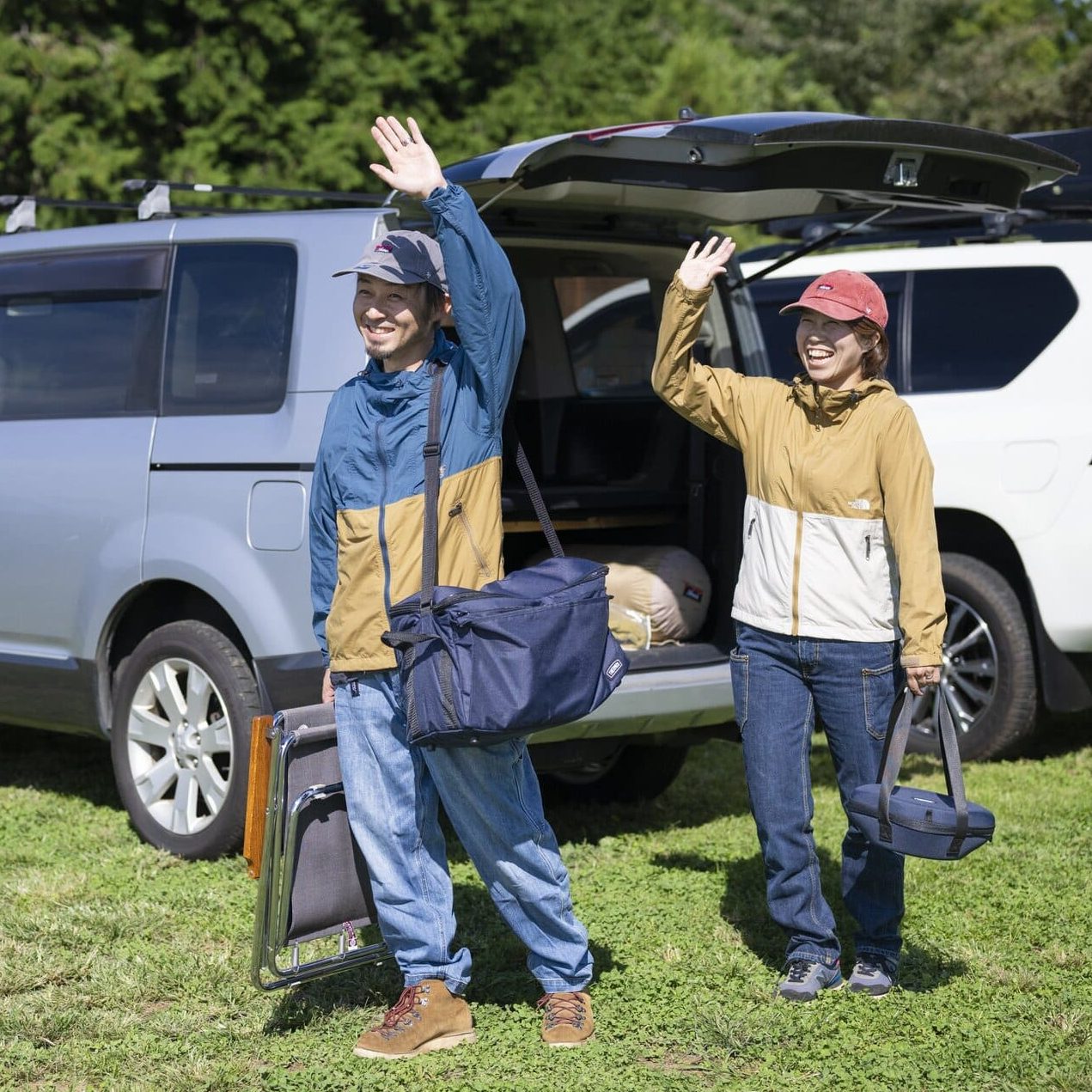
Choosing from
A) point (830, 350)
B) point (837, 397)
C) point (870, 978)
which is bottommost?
point (870, 978)

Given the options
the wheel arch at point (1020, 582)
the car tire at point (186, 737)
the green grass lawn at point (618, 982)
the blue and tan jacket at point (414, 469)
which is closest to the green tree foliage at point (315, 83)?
the wheel arch at point (1020, 582)

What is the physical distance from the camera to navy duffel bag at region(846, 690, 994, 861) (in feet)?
11.9

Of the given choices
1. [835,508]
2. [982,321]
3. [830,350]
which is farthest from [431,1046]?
[982,321]

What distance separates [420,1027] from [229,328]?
2386 millimetres

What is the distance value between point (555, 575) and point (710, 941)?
1.42 m

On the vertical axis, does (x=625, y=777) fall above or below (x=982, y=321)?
below

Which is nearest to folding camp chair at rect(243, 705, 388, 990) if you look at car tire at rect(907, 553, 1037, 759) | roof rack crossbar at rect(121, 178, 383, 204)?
roof rack crossbar at rect(121, 178, 383, 204)

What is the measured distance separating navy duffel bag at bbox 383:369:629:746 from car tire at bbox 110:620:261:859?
65.9 inches

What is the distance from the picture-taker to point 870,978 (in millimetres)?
3990

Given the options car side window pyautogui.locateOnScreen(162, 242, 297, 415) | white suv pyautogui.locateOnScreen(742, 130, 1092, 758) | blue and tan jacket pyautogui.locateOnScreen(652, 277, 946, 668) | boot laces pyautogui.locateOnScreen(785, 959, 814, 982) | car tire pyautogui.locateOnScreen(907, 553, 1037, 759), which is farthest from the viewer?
car tire pyautogui.locateOnScreen(907, 553, 1037, 759)

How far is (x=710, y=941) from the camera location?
4.41 meters

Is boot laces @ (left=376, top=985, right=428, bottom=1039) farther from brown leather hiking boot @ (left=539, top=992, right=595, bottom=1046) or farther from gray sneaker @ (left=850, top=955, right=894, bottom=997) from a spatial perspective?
gray sneaker @ (left=850, top=955, right=894, bottom=997)

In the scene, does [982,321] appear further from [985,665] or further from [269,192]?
[269,192]

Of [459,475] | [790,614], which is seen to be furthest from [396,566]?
[790,614]
